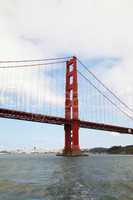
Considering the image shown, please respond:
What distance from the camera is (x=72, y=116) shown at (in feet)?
175

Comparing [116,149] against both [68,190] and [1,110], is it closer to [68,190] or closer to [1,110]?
[1,110]

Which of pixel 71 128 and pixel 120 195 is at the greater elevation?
pixel 71 128

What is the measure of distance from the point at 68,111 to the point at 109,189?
136 feet

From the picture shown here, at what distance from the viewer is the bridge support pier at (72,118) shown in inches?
2066

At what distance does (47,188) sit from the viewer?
1380 cm

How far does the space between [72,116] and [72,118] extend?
49 cm

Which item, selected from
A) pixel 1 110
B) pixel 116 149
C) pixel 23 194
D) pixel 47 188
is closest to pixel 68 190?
pixel 47 188

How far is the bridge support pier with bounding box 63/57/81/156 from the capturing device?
52.5 m

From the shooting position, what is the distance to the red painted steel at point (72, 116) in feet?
172

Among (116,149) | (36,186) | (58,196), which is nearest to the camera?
(58,196)

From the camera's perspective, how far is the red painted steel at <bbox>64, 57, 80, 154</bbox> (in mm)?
52469

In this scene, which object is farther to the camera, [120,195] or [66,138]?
[66,138]

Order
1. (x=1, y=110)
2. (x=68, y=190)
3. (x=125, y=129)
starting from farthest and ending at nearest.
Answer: (x=125, y=129) → (x=1, y=110) → (x=68, y=190)

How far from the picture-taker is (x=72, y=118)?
174ft
